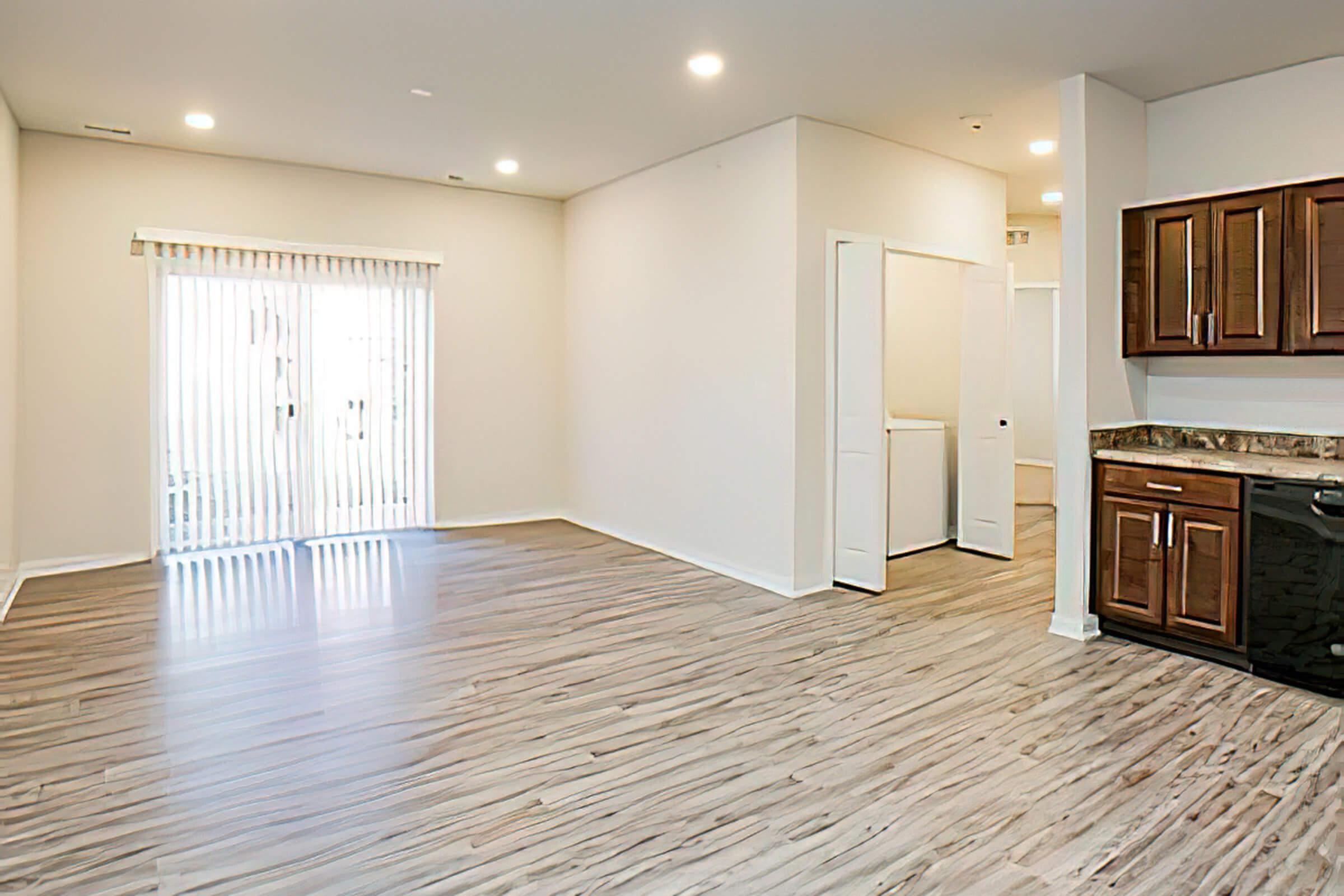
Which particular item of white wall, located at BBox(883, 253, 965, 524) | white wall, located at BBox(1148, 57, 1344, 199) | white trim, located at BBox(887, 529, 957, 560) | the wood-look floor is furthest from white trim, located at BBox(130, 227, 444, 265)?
white wall, located at BBox(1148, 57, 1344, 199)

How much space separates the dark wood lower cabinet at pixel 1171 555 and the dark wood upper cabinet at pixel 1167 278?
73 cm

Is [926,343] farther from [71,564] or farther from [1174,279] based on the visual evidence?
[71,564]

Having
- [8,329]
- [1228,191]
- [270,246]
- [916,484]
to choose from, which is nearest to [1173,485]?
[1228,191]

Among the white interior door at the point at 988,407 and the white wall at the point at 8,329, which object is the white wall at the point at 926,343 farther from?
the white wall at the point at 8,329

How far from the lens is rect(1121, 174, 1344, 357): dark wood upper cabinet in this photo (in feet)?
12.4

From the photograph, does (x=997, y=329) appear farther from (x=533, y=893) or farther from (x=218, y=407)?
(x=218, y=407)

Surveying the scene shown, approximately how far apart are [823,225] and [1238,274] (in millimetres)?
2091

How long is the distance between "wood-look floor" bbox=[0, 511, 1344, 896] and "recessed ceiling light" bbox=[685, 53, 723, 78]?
276 cm

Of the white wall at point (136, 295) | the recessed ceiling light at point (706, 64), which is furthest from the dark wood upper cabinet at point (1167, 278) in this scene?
the white wall at point (136, 295)

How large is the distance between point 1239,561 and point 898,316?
325 cm

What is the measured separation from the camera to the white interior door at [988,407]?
6.03m

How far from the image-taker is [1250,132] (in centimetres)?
424

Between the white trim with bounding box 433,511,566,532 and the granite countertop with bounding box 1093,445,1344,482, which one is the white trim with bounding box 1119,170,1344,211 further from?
the white trim with bounding box 433,511,566,532

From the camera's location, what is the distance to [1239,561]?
371 centimetres
